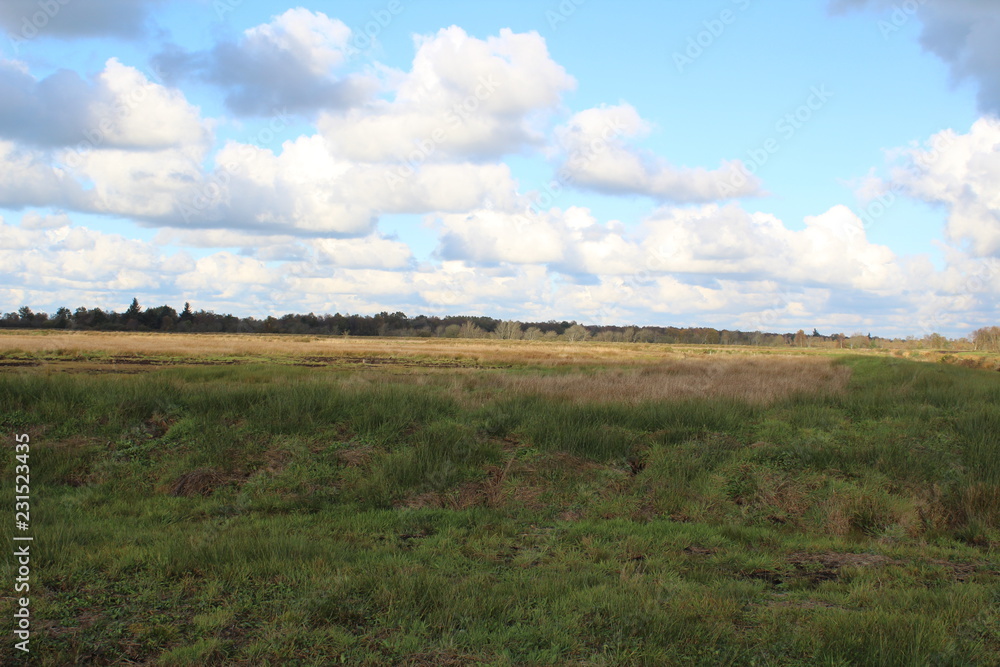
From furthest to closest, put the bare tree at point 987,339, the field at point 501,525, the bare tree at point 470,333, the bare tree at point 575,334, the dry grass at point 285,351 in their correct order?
the bare tree at point 575,334, the bare tree at point 470,333, the bare tree at point 987,339, the dry grass at point 285,351, the field at point 501,525

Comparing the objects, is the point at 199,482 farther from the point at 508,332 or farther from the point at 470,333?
the point at 508,332

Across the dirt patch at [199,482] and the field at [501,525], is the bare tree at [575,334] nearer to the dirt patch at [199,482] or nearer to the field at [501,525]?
the field at [501,525]

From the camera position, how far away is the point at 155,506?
9.41 meters

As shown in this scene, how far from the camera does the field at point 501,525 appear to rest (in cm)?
526

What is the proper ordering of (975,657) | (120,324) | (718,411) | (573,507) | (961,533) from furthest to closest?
(120,324), (718,411), (573,507), (961,533), (975,657)

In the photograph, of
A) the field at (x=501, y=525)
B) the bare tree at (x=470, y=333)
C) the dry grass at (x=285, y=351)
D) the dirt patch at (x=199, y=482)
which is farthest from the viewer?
the bare tree at (x=470, y=333)

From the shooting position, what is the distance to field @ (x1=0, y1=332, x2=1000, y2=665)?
5.26 m

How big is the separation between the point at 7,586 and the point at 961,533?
11708 millimetres

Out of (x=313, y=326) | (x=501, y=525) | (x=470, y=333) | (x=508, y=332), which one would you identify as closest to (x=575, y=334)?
(x=508, y=332)

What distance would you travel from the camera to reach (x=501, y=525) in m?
8.65

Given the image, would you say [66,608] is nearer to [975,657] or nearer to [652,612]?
[652,612]

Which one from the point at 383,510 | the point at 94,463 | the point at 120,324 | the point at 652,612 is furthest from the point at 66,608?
the point at 120,324

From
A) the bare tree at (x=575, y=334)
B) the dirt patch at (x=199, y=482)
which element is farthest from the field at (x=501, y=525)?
the bare tree at (x=575, y=334)

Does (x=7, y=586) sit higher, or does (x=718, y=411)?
(x=718, y=411)
